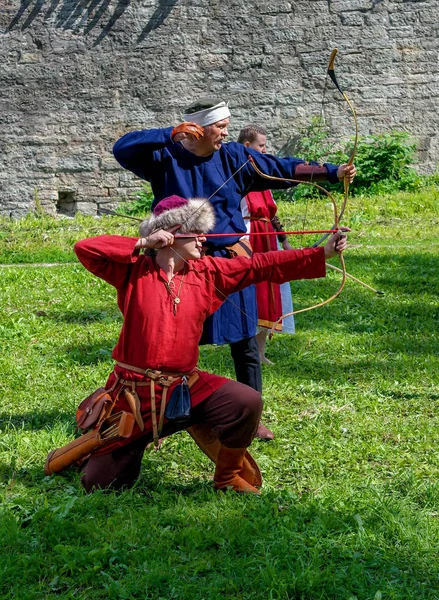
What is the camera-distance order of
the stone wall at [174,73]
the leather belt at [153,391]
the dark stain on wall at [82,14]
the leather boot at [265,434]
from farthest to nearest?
the dark stain on wall at [82,14], the stone wall at [174,73], the leather boot at [265,434], the leather belt at [153,391]

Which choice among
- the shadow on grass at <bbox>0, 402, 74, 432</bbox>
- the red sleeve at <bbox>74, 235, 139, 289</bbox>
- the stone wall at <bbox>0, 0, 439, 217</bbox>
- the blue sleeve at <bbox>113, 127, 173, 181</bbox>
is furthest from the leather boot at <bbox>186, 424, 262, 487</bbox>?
the stone wall at <bbox>0, 0, 439, 217</bbox>

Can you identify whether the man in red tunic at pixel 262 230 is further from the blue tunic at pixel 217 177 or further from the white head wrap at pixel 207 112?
the white head wrap at pixel 207 112

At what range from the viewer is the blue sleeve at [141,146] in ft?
13.1

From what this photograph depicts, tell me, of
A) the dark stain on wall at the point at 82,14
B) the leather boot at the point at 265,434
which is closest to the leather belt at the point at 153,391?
the leather boot at the point at 265,434

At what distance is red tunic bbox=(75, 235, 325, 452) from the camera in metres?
3.62

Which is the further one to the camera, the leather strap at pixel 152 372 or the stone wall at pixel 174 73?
the stone wall at pixel 174 73

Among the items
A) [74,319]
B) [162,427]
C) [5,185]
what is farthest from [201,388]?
[5,185]

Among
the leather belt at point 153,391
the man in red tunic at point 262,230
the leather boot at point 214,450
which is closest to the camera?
the leather belt at point 153,391

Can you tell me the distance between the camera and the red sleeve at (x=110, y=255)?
367 centimetres

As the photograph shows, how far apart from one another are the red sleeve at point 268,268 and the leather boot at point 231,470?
0.67 metres

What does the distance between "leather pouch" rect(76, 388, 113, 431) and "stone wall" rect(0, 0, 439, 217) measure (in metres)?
9.60

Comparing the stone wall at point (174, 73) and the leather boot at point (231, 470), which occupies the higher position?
the stone wall at point (174, 73)

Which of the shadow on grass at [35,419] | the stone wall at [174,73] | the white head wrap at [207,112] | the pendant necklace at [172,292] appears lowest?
the shadow on grass at [35,419]

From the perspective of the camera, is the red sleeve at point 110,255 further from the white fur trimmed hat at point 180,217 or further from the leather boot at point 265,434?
the leather boot at point 265,434
